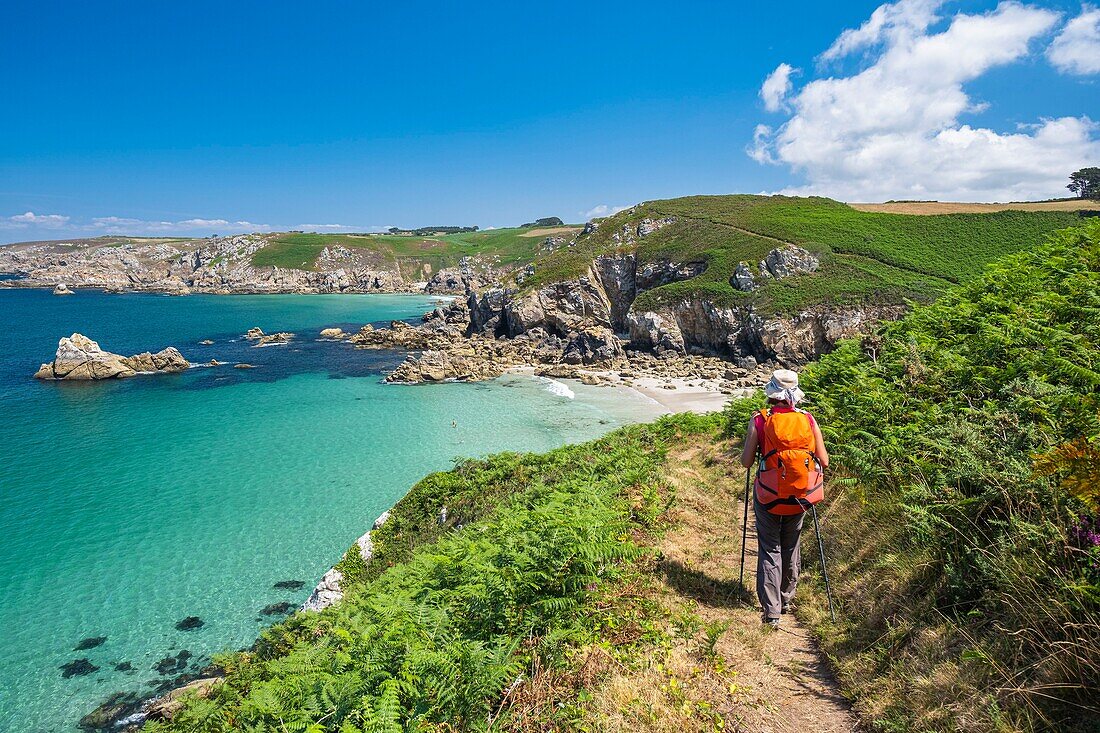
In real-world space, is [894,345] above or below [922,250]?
below

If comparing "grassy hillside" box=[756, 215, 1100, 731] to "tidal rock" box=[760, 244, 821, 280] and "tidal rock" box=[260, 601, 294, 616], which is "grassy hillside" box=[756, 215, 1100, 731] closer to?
"tidal rock" box=[260, 601, 294, 616]

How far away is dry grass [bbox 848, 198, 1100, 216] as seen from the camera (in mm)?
61719

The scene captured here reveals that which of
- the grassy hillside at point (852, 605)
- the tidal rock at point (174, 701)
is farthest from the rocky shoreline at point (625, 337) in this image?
the tidal rock at point (174, 701)

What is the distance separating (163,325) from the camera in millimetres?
86875

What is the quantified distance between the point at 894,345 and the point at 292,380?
169 feet

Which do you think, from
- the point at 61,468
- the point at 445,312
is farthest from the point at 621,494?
the point at 445,312

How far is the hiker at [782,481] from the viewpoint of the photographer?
5.72m

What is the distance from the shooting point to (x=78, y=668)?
46.0 ft

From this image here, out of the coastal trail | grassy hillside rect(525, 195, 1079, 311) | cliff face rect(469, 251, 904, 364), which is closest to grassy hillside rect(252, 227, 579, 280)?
grassy hillside rect(525, 195, 1079, 311)

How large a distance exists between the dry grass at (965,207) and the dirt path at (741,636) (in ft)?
264

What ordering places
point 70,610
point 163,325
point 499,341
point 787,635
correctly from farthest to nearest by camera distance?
point 163,325, point 499,341, point 70,610, point 787,635

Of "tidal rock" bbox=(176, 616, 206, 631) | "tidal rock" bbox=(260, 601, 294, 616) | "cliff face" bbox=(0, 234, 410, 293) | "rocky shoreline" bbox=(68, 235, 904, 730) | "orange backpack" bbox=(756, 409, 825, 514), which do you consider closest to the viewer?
"orange backpack" bbox=(756, 409, 825, 514)

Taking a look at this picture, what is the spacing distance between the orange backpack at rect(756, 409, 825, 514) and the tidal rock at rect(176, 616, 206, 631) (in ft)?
60.2

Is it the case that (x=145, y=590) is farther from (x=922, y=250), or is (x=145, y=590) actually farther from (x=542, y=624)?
(x=922, y=250)
